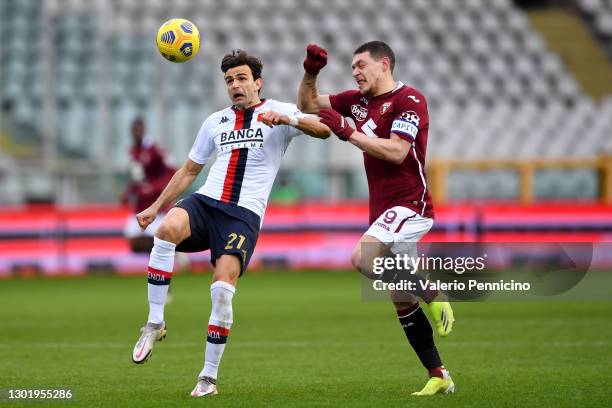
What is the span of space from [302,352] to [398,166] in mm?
2908

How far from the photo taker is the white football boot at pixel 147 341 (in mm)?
7086

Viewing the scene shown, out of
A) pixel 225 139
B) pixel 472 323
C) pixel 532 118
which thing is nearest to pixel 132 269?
pixel 472 323

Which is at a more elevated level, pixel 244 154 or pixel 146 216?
pixel 244 154

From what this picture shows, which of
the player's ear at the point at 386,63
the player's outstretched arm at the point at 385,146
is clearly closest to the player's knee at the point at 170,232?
the player's outstretched arm at the point at 385,146

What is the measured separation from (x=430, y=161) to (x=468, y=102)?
5047 mm

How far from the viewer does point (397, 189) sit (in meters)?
7.42

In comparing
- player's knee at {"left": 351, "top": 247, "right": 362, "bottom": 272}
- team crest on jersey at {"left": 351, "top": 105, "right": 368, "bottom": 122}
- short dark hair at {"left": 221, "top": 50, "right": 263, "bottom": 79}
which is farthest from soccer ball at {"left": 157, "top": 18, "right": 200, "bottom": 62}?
player's knee at {"left": 351, "top": 247, "right": 362, "bottom": 272}

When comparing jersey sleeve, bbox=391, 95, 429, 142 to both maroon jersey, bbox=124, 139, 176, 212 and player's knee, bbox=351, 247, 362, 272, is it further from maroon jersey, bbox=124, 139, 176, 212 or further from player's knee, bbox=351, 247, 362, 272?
maroon jersey, bbox=124, 139, 176, 212

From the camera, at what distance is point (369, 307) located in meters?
14.4

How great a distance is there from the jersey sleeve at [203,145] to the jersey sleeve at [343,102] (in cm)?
93

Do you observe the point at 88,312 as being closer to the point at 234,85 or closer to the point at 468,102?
the point at 234,85

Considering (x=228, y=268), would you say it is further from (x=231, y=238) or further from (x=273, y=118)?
(x=273, y=118)

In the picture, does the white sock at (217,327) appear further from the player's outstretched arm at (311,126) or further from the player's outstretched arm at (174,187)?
the player's outstretched arm at (311,126)

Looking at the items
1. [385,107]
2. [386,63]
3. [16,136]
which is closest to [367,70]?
[386,63]
